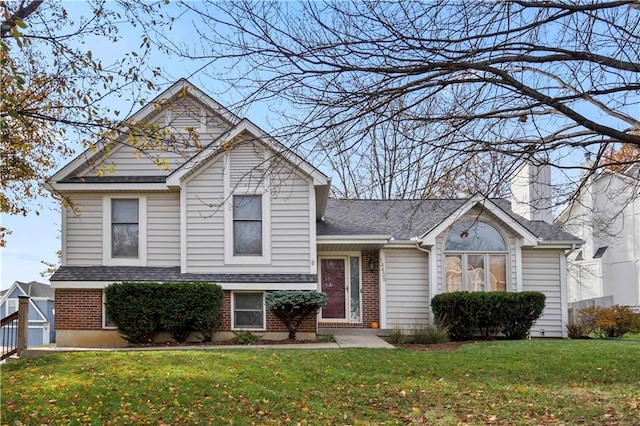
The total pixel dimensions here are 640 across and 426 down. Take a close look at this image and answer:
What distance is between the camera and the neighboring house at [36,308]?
67.6 feet

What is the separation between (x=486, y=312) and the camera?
15.0m

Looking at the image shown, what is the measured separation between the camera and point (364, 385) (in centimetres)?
867

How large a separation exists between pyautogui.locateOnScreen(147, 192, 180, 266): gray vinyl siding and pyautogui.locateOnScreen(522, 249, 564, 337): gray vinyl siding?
9.73 meters

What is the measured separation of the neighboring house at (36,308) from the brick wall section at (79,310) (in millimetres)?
2994

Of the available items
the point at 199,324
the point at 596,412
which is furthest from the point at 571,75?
the point at 199,324

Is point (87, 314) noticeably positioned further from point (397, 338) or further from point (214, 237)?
point (397, 338)

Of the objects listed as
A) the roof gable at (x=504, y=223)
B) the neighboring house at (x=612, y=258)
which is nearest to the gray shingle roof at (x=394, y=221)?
the roof gable at (x=504, y=223)

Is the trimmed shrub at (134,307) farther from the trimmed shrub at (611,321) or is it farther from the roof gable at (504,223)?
the trimmed shrub at (611,321)

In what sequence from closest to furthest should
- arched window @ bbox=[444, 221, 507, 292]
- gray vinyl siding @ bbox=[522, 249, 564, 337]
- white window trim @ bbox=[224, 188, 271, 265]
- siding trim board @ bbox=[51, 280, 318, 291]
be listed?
siding trim board @ bbox=[51, 280, 318, 291], white window trim @ bbox=[224, 188, 271, 265], arched window @ bbox=[444, 221, 507, 292], gray vinyl siding @ bbox=[522, 249, 564, 337]

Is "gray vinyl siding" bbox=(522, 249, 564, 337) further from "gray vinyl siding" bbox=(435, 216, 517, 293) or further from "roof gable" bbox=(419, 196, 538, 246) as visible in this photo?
"roof gable" bbox=(419, 196, 538, 246)

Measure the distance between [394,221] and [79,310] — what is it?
921 centimetres

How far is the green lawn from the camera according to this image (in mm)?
7055

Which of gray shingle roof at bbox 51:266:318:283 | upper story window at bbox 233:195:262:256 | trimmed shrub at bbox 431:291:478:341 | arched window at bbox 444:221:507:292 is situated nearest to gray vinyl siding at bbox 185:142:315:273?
gray shingle roof at bbox 51:266:318:283

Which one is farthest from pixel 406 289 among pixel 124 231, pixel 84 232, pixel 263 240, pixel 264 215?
pixel 84 232
